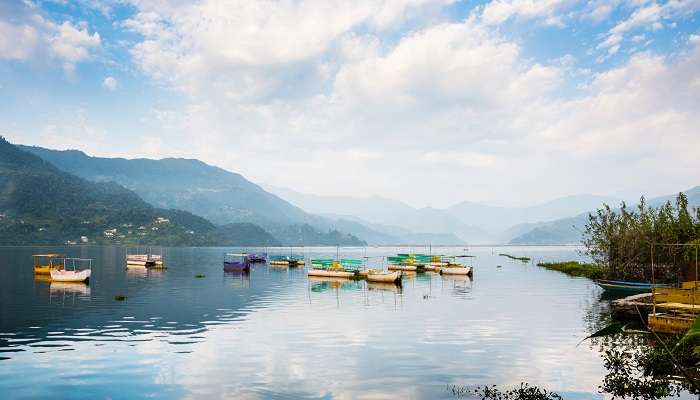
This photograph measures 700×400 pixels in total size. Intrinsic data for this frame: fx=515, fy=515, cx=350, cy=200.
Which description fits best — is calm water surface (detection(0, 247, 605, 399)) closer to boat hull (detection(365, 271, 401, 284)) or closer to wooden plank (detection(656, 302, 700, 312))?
wooden plank (detection(656, 302, 700, 312))

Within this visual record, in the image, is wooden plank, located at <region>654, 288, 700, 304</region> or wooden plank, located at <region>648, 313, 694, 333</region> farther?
wooden plank, located at <region>654, 288, 700, 304</region>

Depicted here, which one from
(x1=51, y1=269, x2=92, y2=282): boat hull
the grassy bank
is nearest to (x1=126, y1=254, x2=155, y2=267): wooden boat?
(x1=51, y1=269, x2=92, y2=282): boat hull

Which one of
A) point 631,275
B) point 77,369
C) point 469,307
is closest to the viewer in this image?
point 77,369

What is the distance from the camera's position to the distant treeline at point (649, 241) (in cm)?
8244

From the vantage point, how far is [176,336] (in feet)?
148

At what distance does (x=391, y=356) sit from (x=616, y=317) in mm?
30590

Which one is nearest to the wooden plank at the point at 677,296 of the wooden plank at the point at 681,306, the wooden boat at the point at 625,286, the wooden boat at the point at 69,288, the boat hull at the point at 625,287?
the wooden plank at the point at 681,306

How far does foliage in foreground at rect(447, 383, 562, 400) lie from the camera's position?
86.1 feet

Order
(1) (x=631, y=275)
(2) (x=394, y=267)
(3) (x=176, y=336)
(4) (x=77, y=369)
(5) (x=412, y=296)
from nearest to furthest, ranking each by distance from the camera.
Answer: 1. (4) (x=77, y=369)
2. (3) (x=176, y=336)
3. (5) (x=412, y=296)
4. (1) (x=631, y=275)
5. (2) (x=394, y=267)

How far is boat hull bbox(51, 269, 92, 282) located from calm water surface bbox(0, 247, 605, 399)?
18910 millimetres

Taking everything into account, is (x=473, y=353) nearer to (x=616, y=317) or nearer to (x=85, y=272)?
(x=616, y=317)

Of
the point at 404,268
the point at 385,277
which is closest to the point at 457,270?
the point at 404,268

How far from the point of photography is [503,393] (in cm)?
2786

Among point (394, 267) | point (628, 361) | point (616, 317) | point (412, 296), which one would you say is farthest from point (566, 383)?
point (394, 267)
